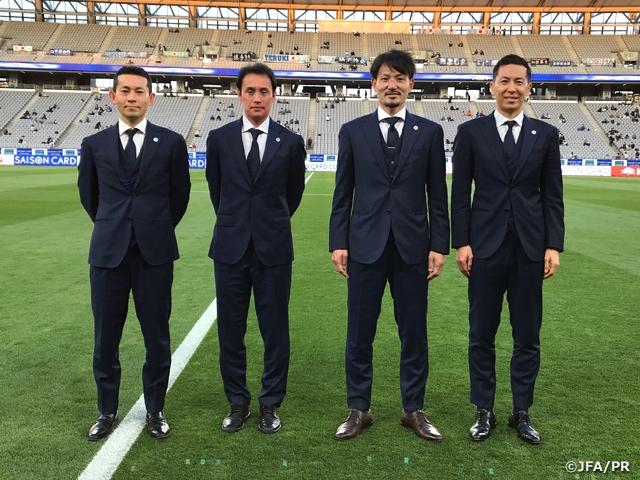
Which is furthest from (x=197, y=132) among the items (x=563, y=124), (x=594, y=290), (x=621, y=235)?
(x=594, y=290)

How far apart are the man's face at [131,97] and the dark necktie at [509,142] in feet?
7.17

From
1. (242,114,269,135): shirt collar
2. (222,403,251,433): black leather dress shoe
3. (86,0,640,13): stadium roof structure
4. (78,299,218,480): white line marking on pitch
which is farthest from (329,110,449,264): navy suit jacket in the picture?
(86,0,640,13): stadium roof structure

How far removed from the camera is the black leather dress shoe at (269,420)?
337 centimetres

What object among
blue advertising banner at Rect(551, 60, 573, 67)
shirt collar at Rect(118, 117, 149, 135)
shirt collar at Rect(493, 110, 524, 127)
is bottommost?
shirt collar at Rect(118, 117, 149, 135)

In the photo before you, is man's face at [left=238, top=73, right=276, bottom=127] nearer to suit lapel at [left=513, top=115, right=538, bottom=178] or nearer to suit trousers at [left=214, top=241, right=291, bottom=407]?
suit trousers at [left=214, top=241, right=291, bottom=407]

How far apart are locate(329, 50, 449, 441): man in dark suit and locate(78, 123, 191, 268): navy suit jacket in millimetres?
1058

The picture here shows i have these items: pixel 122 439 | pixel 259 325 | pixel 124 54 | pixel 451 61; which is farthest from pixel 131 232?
pixel 124 54

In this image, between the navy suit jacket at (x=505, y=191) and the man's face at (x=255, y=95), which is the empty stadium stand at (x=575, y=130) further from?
the man's face at (x=255, y=95)

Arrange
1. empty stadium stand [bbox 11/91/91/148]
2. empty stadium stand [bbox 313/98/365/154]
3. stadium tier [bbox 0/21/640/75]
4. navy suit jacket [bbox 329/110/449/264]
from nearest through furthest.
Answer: navy suit jacket [bbox 329/110/449/264], empty stadium stand [bbox 11/91/91/148], empty stadium stand [bbox 313/98/365/154], stadium tier [bbox 0/21/640/75]

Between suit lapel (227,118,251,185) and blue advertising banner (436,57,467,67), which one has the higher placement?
blue advertising banner (436,57,467,67)

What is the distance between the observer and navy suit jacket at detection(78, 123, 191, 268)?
11.0ft

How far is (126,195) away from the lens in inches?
133

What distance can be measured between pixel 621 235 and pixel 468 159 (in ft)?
32.3

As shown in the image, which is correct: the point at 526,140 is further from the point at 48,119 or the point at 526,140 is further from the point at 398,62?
the point at 48,119
